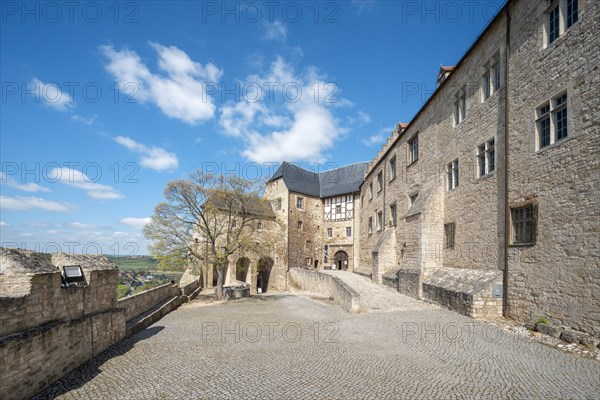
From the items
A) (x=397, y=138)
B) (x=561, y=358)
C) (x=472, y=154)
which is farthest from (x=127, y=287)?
(x=561, y=358)

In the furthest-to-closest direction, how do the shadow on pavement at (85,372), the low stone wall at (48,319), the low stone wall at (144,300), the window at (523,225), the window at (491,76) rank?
the window at (491,76), the low stone wall at (144,300), the window at (523,225), the shadow on pavement at (85,372), the low stone wall at (48,319)

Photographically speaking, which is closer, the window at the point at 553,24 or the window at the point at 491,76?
the window at the point at 553,24

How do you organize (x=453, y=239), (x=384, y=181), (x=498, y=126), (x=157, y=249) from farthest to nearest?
(x=384, y=181) → (x=157, y=249) → (x=453, y=239) → (x=498, y=126)

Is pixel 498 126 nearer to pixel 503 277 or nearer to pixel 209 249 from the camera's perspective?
pixel 503 277

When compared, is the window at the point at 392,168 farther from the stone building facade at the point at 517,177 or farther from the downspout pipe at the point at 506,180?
the downspout pipe at the point at 506,180

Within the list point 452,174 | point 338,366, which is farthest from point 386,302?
point 338,366

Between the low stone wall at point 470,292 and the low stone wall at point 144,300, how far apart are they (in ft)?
33.5

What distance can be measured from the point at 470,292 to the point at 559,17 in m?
8.04

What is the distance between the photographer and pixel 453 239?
47.1 ft

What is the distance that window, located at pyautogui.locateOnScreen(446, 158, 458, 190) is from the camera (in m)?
14.6

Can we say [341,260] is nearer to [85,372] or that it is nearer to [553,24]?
[553,24]

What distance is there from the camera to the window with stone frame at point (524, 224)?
9.27m

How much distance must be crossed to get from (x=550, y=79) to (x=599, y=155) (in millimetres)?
2762

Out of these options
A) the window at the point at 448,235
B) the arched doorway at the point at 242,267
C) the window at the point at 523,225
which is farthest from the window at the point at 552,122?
the arched doorway at the point at 242,267
